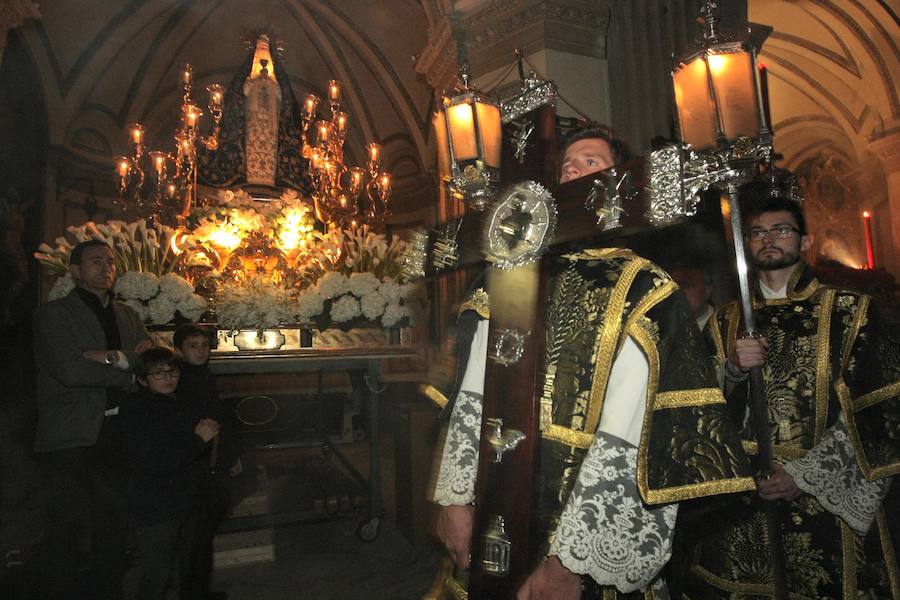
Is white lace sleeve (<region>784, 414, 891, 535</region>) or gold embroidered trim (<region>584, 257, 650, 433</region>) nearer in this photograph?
gold embroidered trim (<region>584, 257, 650, 433</region>)

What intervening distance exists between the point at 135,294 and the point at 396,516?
2480mm

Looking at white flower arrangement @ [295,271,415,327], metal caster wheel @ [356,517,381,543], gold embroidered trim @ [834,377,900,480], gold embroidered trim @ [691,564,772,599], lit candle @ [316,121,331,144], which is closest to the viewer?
gold embroidered trim @ [834,377,900,480]

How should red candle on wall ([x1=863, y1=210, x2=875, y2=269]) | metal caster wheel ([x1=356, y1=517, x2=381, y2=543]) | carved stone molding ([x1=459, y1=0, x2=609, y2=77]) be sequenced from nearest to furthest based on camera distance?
1. metal caster wheel ([x1=356, y1=517, x2=381, y2=543])
2. carved stone molding ([x1=459, y1=0, x2=609, y2=77])
3. red candle on wall ([x1=863, y1=210, x2=875, y2=269])

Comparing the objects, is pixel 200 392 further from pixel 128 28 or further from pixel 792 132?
pixel 792 132

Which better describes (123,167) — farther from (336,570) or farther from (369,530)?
(336,570)

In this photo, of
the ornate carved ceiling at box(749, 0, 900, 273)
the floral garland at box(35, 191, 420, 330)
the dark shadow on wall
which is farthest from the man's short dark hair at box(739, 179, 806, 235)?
the ornate carved ceiling at box(749, 0, 900, 273)

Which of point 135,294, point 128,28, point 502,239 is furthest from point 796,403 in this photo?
point 128,28

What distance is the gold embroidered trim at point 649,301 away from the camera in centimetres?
135

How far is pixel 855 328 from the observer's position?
212 cm

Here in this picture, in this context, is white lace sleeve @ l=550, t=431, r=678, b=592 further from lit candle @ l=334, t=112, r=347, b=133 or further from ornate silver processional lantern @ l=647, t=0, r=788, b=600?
lit candle @ l=334, t=112, r=347, b=133

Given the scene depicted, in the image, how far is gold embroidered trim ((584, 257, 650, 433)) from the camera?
1.38m

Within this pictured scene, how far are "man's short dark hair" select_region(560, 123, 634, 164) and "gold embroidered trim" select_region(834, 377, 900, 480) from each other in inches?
46.1

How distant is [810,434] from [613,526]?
1.29 m

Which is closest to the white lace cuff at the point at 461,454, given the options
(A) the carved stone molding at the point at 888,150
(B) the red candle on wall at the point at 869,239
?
(B) the red candle on wall at the point at 869,239
